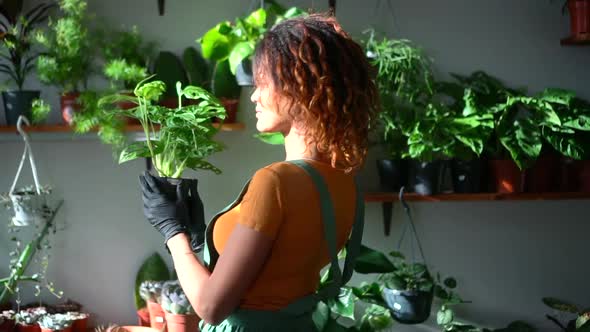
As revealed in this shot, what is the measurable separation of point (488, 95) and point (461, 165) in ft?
0.92

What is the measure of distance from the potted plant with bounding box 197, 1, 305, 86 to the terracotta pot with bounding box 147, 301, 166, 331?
817mm

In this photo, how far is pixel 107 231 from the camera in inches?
116

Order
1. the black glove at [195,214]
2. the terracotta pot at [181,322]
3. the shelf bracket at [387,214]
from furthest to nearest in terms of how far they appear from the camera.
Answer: the shelf bracket at [387,214], the terracotta pot at [181,322], the black glove at [195,214]

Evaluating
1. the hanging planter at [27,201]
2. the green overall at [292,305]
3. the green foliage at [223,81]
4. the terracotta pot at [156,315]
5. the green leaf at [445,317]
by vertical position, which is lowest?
the green leaf at [445,317]

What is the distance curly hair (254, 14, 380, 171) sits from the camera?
1.37 metres

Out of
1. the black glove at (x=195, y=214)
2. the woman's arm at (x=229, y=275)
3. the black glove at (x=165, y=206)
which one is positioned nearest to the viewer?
the woman's arm at (x=229, y=275)

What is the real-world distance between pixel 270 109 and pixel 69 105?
58.1 inches

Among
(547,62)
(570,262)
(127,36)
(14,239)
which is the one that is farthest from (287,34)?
(570,262)

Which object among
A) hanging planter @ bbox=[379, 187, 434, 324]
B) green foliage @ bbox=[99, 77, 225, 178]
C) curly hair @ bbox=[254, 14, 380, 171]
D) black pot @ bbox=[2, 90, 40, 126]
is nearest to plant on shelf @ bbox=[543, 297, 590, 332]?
hanging planter @ bbox=[379, 187, 434, 324]

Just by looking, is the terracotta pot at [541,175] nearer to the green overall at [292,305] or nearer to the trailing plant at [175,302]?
the trailing plant at [175,302]

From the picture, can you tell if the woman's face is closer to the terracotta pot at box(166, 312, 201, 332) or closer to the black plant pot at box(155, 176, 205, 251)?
the black plant pot at box(155, 176, 205, 251)

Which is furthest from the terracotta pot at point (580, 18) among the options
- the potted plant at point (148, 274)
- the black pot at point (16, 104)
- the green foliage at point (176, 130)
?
the black pot at point (16, 104)

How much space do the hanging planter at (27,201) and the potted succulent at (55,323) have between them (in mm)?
324

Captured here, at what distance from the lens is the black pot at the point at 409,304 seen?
111 inches
